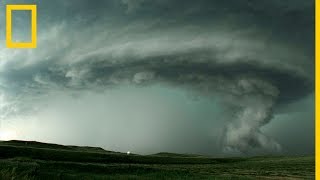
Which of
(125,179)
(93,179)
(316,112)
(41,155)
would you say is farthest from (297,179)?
(41,155)

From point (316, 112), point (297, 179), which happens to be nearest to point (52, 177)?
point (297, 179)

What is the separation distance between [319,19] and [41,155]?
9212 centimetres

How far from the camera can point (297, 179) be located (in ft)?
166

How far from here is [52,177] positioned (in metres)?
41.5

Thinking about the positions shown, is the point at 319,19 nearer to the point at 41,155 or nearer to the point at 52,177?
the point at 52,177

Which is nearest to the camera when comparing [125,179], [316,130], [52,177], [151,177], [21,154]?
[316,130]

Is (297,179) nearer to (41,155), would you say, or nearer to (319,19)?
(319,19)

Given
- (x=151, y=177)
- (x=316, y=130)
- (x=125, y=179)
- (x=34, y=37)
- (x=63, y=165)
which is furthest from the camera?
(x=63, y=165)

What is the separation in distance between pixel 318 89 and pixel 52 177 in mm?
39779

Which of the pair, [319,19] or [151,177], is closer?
[319,19]

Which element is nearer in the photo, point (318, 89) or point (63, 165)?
point (318, 89)

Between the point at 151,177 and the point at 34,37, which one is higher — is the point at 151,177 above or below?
below

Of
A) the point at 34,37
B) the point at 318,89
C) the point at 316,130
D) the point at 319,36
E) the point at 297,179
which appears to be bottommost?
the point at 297,179

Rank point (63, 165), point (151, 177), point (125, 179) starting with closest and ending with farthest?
point (125, 179) < point (151, 177) < point (63, 165)
